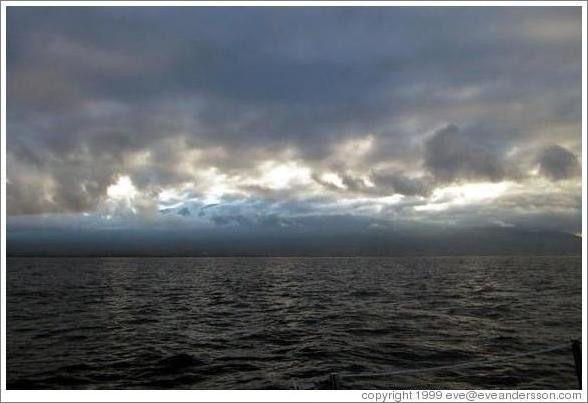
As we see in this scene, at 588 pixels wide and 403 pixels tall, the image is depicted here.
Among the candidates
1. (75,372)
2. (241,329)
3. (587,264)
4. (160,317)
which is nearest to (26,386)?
(75,372)

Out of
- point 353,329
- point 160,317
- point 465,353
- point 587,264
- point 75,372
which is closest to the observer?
point 587,264

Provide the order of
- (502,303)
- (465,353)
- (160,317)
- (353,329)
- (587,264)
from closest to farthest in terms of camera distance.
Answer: (587,264) → (465,353) → (353,329) → (160,317) → (502,303)

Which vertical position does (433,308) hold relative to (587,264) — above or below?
below

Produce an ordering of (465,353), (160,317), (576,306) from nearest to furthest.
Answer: (465,353)
(160,317)
(576,306)

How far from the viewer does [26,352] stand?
21.8 metres

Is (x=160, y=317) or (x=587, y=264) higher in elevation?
(x=587, y=264)

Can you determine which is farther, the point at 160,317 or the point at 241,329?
the point at 160,317

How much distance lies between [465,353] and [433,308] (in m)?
18.7

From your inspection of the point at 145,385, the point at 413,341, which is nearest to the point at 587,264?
the point at 413,341

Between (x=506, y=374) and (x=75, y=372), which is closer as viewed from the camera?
(x=506, y=374)

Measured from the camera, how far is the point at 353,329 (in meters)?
28.2

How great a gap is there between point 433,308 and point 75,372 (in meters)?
30.8

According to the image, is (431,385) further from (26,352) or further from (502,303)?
(502,303)

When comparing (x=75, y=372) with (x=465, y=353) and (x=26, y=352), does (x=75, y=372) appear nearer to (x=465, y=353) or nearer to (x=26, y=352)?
(x=26, y=352)
